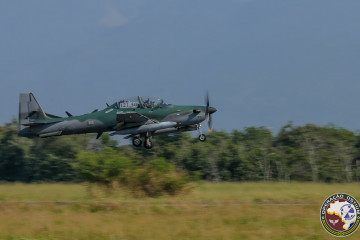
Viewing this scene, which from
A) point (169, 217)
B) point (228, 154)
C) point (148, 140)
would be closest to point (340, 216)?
point (169, 217)

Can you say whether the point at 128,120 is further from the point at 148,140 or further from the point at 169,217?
the point at 169,217

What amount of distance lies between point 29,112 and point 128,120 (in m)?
6.53

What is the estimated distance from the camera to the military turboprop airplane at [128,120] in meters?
32.7

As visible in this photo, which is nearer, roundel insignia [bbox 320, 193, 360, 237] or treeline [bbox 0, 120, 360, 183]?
roundel insignia [bbox 320, 193, 360, 237]

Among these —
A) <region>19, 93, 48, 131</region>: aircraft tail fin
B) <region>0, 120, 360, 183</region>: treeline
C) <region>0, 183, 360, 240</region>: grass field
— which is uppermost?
<region>19, 93, 48, 131</region>: aircraft tail fin

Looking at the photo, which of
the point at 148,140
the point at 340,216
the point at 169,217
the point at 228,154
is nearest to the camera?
the point at 340,216

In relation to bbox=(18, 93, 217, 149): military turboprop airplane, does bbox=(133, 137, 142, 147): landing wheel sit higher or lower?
lower

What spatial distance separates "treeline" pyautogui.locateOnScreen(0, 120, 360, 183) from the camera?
51031 mm

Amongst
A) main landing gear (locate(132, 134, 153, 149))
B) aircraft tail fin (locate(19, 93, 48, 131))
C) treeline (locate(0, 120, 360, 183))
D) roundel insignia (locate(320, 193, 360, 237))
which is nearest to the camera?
roundel insignia (locate(320, 193, 360, 237))

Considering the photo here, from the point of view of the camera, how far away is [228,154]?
54.3 meters

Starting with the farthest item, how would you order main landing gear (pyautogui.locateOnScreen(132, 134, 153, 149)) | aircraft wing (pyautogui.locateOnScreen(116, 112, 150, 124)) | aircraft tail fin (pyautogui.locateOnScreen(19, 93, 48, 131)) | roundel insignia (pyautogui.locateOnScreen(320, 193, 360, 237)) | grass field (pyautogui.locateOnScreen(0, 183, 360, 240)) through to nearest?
aircraft tail fin (pyautogui.locateOnScreen(19, 93, 48, 131)) < main landing gear (pyautogui.locateOnScreen(132, 134, 153, 149)) < aircraft wing (pyautogui.locateOnScreen(116, 112, 150, 124)) < roundel insignia (pyautogui.locateOnScreen(320, 193, 360, 237)) < grass field (pyautogui.locateOnScreen(0, 183, 360, 240))

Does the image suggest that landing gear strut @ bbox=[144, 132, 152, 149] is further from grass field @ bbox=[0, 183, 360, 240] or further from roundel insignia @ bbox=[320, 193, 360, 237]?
roundel insignia @ bbox=[320, 193, 360, 237]

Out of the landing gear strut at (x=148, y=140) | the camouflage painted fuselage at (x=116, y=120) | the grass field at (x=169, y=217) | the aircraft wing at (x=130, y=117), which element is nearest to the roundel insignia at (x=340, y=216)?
the grass field at (x=169, y=217)

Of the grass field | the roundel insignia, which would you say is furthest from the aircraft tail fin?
the roundel insignia
